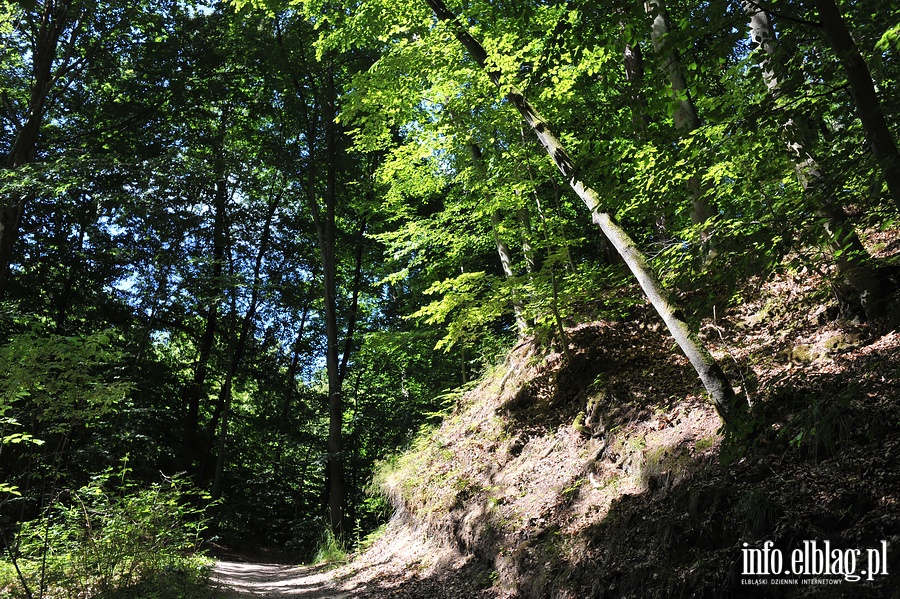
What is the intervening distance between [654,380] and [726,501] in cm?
268

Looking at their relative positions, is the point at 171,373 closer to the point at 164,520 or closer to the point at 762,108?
the point at 164,520

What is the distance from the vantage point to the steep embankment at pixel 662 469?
409cm

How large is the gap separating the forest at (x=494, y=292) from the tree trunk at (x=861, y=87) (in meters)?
0.02

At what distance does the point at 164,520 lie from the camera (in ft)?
24.7

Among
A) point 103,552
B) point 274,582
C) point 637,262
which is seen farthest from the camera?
point 274,582

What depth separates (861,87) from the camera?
9.61ft

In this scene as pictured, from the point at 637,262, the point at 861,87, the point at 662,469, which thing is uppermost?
the point at 637,262

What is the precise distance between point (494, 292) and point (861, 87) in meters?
5.93

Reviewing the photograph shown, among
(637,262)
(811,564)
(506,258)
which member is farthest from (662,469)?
(506,258)

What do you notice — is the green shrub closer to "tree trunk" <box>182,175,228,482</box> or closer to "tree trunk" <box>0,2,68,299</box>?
"tree trunk" <box>0,2,68,299</box>

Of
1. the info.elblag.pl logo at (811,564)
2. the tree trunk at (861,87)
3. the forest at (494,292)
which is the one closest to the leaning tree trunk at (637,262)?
the forest at (494,292)

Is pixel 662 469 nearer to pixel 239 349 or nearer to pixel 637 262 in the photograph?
pixel 637 262

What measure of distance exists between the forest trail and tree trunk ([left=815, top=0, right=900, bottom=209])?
341 inches

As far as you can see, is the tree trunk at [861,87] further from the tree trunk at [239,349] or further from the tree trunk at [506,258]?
the tree trunk at [239,349]
